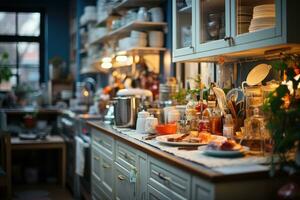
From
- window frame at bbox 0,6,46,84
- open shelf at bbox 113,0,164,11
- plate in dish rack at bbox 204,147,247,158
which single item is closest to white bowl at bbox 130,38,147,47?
open shelf at bbox 113,0,164,11

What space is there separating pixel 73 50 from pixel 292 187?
6.09 meters

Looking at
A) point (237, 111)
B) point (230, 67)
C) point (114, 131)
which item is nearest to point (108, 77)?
point (114, 131)

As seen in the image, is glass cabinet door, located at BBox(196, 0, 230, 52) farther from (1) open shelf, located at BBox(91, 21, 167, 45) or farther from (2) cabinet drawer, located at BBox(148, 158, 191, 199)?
(1) open shelf, located at BBox(91, 21, 167, 45)

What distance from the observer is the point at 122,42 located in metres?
4.47

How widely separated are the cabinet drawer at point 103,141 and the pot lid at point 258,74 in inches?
45.4

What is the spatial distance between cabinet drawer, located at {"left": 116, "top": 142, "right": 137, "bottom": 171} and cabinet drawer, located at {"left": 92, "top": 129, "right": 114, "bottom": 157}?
0.67 feet

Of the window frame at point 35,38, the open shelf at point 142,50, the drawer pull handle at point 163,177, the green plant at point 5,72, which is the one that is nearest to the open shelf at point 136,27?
the open shelf at point 142,50

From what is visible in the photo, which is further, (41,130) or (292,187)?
(41,130)

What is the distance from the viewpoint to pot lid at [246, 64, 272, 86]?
2.64m

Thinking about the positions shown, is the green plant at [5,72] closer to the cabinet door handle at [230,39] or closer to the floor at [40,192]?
the floor at [40,192]

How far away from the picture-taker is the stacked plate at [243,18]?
7.90 ft

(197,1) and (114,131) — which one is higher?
(197,1)

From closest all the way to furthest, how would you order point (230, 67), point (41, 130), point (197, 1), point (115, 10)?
point (197, 1) → point (230, 67) → point (115, 10) → point (41, 130)

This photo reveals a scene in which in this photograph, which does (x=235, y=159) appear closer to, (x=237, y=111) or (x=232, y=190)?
(x=232, y=190)
